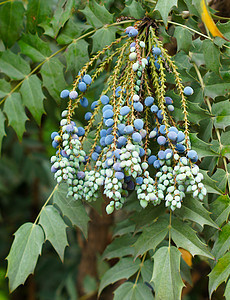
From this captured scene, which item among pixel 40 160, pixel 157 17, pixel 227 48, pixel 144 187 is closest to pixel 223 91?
pixel 227 48

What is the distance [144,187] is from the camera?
Result: 0.76 meters

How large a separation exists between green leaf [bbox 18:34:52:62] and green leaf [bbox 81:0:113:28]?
19 cm

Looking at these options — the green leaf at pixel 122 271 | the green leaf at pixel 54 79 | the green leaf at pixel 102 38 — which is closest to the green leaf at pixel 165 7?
the green leaf at pixel 102 38

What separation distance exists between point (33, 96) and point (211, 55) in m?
0.60

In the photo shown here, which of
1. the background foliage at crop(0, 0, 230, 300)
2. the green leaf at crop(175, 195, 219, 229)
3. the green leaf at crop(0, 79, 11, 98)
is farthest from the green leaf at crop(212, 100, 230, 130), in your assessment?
the green leaf at crop(0, 79, 11, 98)

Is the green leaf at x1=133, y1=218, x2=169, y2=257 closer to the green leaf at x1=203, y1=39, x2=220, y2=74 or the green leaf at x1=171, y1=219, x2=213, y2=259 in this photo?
the green leaf at x1=171, y1=219, x2=213, y2=259

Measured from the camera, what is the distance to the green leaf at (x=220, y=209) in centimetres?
88

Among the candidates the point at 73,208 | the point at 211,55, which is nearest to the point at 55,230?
the point at 73,208

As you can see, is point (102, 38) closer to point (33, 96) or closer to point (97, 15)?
point (97, 15)

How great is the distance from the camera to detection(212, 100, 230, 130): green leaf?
3.09ft

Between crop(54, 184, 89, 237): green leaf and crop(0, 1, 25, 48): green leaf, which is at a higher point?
crop(0, 1, 25, 48): green leaf

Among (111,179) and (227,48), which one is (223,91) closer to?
(227,48)

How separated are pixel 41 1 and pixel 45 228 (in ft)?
2.52

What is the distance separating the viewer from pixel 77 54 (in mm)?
1099
